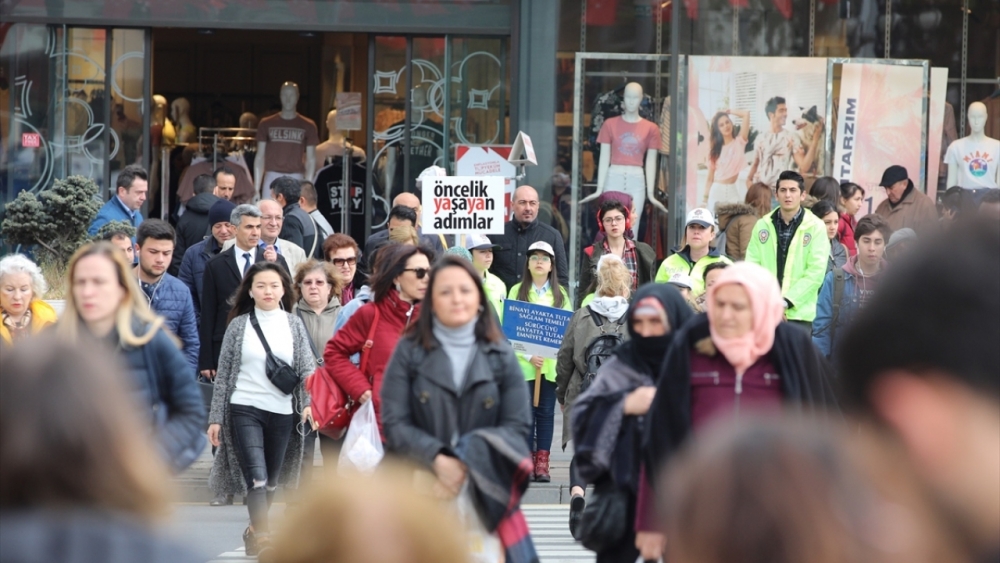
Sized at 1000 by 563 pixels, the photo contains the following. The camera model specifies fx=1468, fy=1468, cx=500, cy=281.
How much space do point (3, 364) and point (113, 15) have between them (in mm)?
14947

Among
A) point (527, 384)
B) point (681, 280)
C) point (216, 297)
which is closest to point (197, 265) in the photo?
point (216, 297)

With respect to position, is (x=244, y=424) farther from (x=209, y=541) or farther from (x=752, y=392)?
(x=752, y=392)

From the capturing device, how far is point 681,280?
1047cm

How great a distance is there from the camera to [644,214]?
1670 cm

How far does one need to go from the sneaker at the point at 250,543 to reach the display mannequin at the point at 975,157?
10.9 meters

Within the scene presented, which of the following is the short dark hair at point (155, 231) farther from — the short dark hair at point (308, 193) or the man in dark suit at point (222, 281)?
the short dark hair at point (308, 193)

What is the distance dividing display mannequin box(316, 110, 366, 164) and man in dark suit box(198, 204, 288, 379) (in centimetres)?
578

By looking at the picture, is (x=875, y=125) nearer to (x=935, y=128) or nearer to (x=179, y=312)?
(x=935, y=128)

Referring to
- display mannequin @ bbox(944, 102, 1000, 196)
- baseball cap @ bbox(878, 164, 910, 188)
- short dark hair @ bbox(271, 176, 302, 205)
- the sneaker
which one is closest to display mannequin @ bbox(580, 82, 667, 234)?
baseball cap @ bbox(878, 164, 910, 188)

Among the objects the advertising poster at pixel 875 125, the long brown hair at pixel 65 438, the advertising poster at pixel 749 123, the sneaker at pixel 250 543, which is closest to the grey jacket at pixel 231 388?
the sneaker at pixel 250 543

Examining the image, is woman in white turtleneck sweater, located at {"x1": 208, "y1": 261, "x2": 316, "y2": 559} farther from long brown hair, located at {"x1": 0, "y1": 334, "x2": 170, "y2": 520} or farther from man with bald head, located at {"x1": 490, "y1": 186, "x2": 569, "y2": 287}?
long brown hair, located at {"x1": 0, "y1": 334, "x2": 170, "y2": 520}

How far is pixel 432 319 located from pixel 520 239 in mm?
6576

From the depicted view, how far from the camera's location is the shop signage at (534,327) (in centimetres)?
1116

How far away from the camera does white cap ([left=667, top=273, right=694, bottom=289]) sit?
10015 mm
